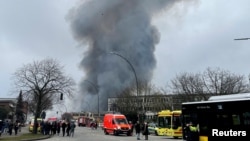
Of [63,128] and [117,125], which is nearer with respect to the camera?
[117,125]

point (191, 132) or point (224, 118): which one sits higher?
point (224, 118)

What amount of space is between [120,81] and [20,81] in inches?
2882

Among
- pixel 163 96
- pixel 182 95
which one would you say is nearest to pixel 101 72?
pixel 163 96

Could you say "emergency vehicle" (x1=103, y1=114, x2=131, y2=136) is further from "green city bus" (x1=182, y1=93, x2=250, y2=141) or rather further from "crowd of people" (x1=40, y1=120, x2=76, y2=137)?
"green city bus" (x1=182, y1=93, x2=250, y2=141)

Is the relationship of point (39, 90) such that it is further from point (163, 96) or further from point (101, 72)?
point (101, 72)

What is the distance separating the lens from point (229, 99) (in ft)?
60.6

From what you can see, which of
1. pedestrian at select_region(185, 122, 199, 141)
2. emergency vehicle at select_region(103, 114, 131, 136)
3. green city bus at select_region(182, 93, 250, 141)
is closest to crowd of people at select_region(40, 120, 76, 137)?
emergency vehicle at select_region(103, 114, 131, 136)

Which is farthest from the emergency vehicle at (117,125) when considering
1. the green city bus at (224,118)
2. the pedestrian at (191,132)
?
the green city bus at (224,118)

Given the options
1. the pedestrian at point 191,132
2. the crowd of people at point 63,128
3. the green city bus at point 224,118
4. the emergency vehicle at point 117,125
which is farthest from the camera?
the emergency vehicle at point 117,125

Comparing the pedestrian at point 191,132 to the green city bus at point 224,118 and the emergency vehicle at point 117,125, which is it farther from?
the emergency vehicle at point 117,125

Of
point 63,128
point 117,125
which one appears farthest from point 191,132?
point 63,128

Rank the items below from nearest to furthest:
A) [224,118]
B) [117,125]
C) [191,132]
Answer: [224,118] < [191,132] < [117,125]

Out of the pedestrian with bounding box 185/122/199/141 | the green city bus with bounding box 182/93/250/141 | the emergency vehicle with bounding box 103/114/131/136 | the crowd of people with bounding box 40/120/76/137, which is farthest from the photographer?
the emergency vehicle with bounding box 103/114/131/136

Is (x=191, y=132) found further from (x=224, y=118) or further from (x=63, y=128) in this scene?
(x=63, y=128)
